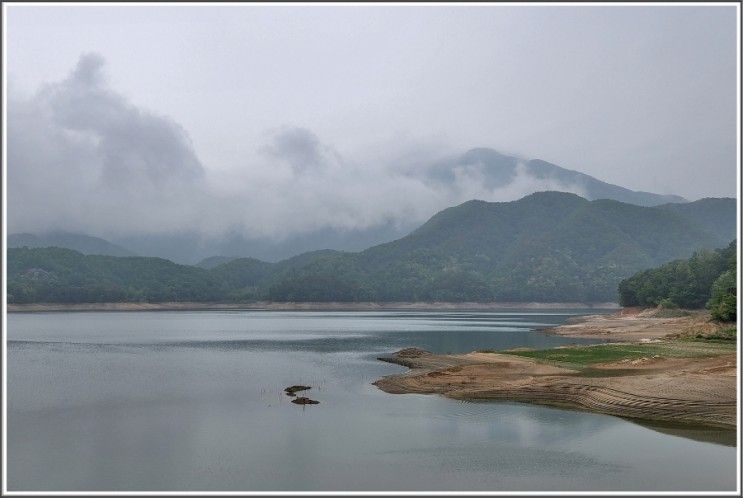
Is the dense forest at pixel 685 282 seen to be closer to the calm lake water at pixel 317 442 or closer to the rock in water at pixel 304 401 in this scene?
the calm lake water at pixel 317 442

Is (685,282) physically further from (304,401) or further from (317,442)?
(317,442)

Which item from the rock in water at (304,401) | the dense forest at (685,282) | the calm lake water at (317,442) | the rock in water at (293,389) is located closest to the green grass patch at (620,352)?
the calm lake water at (317,442)

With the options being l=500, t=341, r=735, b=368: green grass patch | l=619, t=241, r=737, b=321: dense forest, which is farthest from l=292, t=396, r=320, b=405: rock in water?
l=619, t=241, r=737, b=321: dense forest

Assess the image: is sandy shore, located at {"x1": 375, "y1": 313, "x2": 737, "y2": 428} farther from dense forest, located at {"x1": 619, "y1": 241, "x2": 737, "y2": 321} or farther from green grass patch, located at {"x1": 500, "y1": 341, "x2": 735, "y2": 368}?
dense forest, located at {"x1": 619, "y1": 241, "x2": 737, "y2": 321}

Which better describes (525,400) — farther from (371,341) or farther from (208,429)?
(371,341)

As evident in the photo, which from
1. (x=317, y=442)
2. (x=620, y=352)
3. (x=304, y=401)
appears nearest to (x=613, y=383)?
(x=304, y=401)

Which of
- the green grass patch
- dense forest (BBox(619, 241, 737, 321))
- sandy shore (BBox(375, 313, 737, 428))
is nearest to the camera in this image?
sandy shore (BBox(375, 313, 737, 428))

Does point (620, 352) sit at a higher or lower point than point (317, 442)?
higher

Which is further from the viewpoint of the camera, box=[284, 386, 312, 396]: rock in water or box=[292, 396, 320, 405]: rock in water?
box=[284, 386, 312, 396]: rock in water

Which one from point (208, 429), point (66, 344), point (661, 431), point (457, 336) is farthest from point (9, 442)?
point (457, 336)
